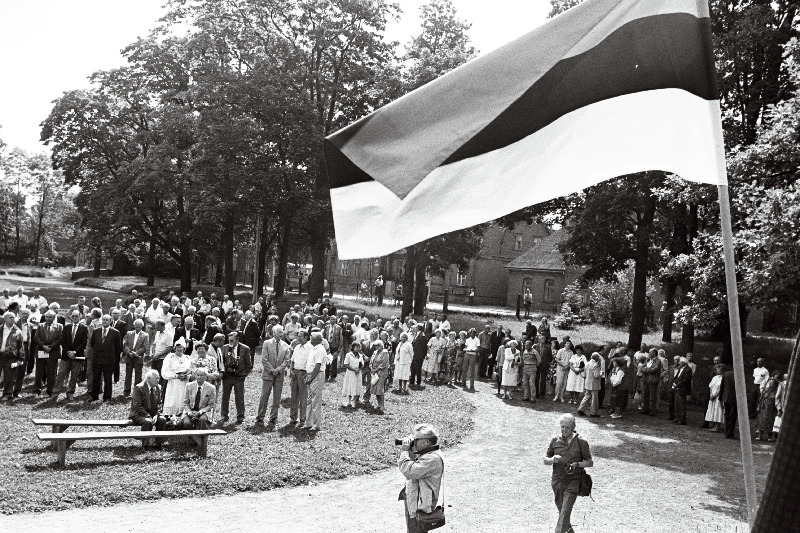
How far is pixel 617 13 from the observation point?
14.8 feet

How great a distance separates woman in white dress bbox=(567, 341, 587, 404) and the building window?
37.5 meters

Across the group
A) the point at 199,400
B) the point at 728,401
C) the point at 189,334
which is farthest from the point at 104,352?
the point at 728,401

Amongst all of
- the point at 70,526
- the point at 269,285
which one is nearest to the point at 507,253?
the point at 269,285

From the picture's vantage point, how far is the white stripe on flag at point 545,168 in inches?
167

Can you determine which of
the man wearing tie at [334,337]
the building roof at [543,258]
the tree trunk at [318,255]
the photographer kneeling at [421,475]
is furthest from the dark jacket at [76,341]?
the building roof at [543,258]

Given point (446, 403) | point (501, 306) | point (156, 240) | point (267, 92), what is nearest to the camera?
point (446, 403)

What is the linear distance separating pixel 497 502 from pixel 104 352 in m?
11.0

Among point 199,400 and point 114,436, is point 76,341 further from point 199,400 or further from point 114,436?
point 114,436

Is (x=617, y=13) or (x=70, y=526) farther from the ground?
(x=617, y=13)

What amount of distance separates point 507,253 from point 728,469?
182 ft

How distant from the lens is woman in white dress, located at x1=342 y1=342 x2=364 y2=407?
20312 mm

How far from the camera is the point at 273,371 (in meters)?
17.3

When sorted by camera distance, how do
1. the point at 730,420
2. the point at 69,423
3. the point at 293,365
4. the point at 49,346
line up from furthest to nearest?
the point at 730,420 < the point at 49,346 < the point at 293,365 < the point at 69,423

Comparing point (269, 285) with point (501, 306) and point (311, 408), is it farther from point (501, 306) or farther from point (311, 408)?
point (311, 408)
